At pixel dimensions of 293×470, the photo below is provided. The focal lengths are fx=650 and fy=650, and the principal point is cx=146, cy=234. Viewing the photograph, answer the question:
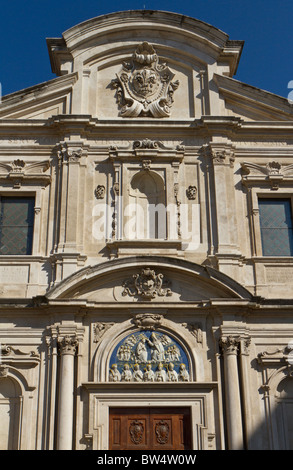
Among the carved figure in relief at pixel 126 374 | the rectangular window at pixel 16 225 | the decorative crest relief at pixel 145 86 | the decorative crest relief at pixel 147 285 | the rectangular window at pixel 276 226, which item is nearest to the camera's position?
the carved figure in relief at pixel 126 374

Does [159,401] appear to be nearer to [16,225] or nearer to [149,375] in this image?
[149,375]

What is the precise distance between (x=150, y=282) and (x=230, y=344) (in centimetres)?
212

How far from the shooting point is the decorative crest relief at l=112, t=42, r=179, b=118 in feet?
52.6

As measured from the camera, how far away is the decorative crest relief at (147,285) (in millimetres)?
13844

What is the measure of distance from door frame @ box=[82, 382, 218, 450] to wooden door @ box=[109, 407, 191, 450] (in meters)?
0.11

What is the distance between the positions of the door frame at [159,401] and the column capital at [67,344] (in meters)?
0.75

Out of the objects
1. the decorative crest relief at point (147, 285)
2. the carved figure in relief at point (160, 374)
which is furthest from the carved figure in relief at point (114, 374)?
the decorative crest relief at point (147, 285)

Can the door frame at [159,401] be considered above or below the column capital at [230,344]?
below

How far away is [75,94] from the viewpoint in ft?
53.1

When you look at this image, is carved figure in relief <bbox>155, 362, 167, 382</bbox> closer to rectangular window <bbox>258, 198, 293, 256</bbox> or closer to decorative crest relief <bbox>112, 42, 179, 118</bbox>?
rectangular window <bbox>258, 198, 293, 256</bbox>

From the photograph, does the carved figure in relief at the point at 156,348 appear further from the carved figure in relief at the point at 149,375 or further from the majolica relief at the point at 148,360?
the carved figure in relief at the point at 149,375

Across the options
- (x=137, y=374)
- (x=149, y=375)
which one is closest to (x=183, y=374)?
(x=149, y=375)

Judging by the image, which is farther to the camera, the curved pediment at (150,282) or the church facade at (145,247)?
the curved pediment at (150,282)
